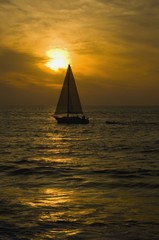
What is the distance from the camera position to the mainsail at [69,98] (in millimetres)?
85438

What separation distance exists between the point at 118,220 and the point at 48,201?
155 inches

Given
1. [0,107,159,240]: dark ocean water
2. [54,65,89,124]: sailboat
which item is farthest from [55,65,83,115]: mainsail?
[0,107,159,240]: dark ocean water

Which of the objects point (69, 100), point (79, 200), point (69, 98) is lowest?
point (79, 200)

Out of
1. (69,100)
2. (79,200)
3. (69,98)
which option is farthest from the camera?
(69,98)

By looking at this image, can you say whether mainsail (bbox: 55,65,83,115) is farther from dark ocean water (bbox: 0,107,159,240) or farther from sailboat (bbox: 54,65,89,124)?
dark ocean water (bbox: 0,107,159,240)

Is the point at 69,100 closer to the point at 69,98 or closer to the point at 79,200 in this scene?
Answer: the point at 69,98

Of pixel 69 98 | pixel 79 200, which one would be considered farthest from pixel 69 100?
pixel 79 200

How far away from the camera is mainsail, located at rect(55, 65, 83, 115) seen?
85.4 metres

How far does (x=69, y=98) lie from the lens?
281 feet

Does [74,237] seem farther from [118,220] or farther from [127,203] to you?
[127,203]

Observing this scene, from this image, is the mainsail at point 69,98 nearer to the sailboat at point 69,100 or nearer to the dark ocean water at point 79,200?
the sailboat at point 69,100

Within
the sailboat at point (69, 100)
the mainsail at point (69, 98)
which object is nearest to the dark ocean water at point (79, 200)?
the sailboat at point (69, 100)

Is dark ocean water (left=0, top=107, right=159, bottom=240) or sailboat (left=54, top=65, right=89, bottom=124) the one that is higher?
sailboat (left=54, top=65, right=89, bottom=124)

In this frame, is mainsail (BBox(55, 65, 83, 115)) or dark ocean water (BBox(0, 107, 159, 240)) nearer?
dark ocean water (BBox(0, 107, 159, 240))
